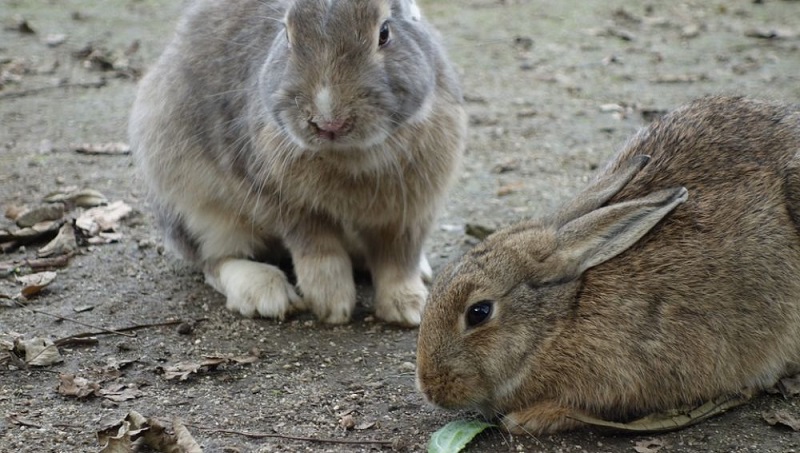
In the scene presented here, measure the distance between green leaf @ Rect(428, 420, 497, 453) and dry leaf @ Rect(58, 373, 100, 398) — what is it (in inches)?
55.0

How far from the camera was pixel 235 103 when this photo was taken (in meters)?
4.94

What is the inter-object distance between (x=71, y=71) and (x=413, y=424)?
6848 mm

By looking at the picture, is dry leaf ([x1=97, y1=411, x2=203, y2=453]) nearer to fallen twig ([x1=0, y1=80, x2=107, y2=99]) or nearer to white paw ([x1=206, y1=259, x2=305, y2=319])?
white paw ([x1=206, y1=259, x2=305, y2=319])

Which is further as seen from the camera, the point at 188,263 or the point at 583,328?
the point at 188,263

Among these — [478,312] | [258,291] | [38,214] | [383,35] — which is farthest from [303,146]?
[38,214]

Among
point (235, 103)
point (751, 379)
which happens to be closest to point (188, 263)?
point (235, 103)

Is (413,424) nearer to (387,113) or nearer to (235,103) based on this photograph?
(387,113)

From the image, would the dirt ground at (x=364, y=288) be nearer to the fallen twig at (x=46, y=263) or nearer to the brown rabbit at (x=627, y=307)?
the fallen twig at (x=46, y=263)

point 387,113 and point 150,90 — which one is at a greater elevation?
point 387,113

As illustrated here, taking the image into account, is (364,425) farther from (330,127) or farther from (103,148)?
(103,148)

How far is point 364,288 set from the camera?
5.45 m

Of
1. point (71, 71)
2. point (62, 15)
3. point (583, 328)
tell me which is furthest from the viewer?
point (62, 15)

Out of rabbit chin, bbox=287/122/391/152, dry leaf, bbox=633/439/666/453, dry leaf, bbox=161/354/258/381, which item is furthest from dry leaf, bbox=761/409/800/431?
dry leaf, bbox=161/354/258/381

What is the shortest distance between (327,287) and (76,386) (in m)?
Result: 1.32
